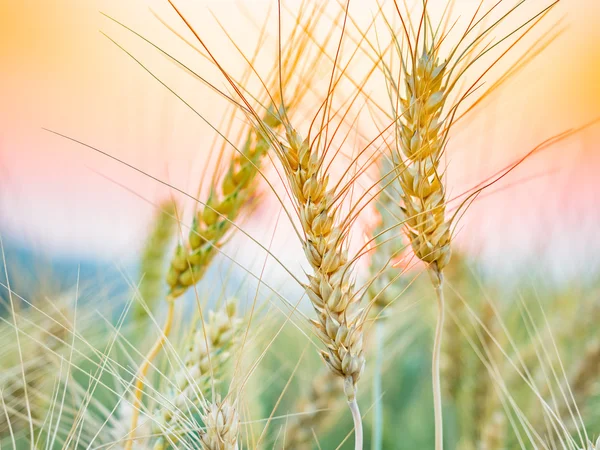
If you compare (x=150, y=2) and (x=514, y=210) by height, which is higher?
(x=150, y=2)

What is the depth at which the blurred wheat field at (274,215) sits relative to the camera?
0.71 metres

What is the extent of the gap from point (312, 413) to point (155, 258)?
1.00 ft

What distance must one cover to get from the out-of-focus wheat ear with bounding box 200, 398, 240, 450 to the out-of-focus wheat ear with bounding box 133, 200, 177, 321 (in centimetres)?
31

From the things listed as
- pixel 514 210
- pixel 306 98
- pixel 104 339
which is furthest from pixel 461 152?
pixel 104 339

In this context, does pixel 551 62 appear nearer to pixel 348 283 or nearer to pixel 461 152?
pixel 461 152

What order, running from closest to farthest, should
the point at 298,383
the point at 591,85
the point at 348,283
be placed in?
1. the point at 348,283
2. the point at 298,383
3. the point at 591,85

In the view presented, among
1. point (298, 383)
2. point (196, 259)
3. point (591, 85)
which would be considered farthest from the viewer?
point (591, 85)

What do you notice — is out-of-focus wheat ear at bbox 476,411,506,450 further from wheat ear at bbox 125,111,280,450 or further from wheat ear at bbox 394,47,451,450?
wheat ear at bbox 125,111,280,450

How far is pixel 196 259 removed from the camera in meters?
0.63

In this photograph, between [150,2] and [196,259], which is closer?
[196,259]

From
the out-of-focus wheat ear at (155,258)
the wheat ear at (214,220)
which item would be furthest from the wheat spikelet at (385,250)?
the out-of-focus wheat ear at (155,258)

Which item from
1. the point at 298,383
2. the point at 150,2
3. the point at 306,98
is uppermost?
the point at 150,2

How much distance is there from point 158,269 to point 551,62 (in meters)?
0.66

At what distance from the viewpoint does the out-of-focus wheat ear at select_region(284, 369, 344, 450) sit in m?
0.66
